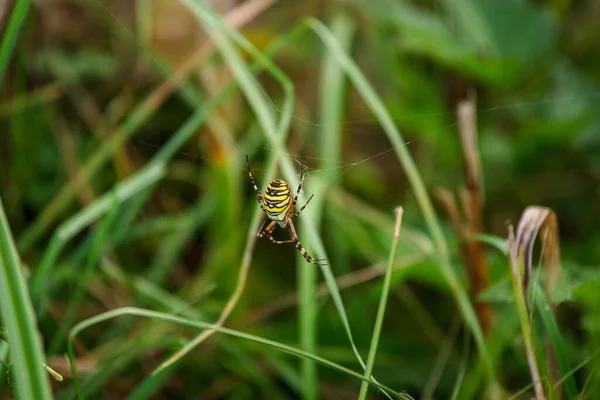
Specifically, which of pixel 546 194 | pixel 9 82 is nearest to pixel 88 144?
pixel 9 82

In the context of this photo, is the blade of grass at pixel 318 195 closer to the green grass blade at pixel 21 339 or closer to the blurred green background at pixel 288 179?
the blurred green background at pixel 288 179

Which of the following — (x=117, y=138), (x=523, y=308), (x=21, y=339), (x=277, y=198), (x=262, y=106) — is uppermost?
(x=262, y=106)

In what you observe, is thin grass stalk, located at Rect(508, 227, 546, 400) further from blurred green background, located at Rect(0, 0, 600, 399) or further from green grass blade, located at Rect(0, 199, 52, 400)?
green grass blade, located at Rect(0, 199, 52, 400)

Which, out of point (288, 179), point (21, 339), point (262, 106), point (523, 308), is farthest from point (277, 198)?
point (21, 339)

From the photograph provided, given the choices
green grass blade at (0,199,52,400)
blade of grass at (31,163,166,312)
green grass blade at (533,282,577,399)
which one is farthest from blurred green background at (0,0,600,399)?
green grass blade at (0,199,52,400)

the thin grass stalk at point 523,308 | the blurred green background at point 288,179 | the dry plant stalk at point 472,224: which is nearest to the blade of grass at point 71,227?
the blurred green background at point 288,179

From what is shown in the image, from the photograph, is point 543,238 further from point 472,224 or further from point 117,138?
point 117,138
